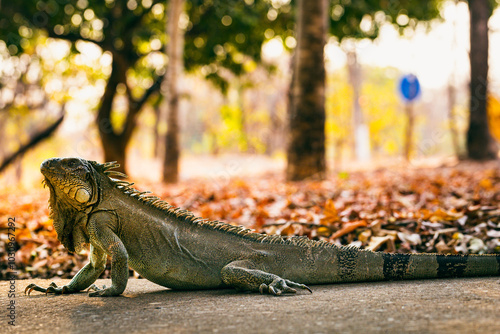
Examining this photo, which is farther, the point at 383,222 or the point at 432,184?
the point at 432,184

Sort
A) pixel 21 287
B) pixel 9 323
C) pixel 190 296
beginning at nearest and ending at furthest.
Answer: pixel 9 323, pixel 190 296, pixel 21 287

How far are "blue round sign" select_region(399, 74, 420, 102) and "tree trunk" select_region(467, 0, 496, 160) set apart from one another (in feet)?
9.00

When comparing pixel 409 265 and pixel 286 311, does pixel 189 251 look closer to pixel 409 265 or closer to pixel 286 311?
pixel 286 311

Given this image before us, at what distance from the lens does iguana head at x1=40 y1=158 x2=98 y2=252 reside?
Answer: 3.25 metres

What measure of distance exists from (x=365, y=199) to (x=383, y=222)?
150 cm

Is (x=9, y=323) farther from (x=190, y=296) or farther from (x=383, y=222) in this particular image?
(x=383, y=222)

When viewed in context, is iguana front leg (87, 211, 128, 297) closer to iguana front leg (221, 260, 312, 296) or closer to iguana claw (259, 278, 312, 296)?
iguana front leg (221, 260, 312, 296)

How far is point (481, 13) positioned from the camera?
39.9ft

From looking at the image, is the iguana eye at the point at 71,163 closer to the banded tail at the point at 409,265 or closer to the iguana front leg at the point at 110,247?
the iguana front leg at the point at 110,247

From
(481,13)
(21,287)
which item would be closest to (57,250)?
(21,287)

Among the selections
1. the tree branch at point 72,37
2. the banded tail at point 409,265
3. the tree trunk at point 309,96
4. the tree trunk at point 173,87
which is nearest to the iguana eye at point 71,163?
the banded tail at point 409,265

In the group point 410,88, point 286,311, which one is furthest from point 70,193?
point 410,88

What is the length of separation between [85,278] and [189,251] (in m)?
0.82

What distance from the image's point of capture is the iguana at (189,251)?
329 centimetres
